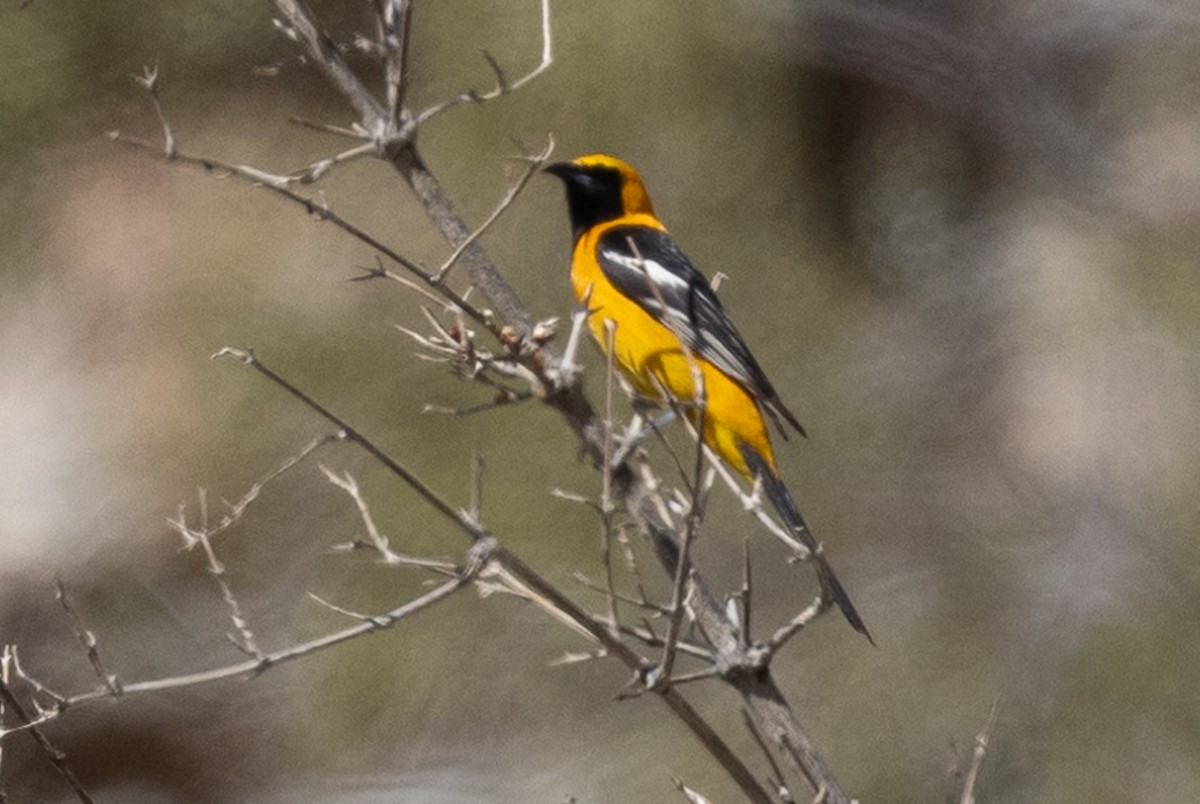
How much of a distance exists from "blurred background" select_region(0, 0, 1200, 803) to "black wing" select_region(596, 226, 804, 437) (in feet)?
2.51

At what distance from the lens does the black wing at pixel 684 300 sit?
284 centimetres

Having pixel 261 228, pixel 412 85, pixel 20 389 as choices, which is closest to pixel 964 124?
pixel 412 85

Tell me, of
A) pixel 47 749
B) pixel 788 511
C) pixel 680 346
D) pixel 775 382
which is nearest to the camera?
pixel 47 749

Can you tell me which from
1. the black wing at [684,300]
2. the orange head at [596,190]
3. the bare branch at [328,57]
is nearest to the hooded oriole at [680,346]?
the black wing at [684,300]

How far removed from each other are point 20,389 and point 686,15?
2819 millimetres

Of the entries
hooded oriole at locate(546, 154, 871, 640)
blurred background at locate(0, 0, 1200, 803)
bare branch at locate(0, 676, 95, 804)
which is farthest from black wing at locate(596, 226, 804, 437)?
bare branch at locate(0, 676, 95, 804)

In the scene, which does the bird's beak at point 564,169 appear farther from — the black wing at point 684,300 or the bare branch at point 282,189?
the bare branch at point 282,189

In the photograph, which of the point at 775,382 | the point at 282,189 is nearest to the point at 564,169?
the point at 775,382

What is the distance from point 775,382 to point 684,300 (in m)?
1.36

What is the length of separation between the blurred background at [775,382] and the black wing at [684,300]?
2.51 feet

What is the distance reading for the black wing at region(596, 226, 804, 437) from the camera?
284cm

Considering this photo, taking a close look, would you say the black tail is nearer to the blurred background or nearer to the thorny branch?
the thorny branch

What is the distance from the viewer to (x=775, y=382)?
14.0ft

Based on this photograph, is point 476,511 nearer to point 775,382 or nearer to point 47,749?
point 47,749
